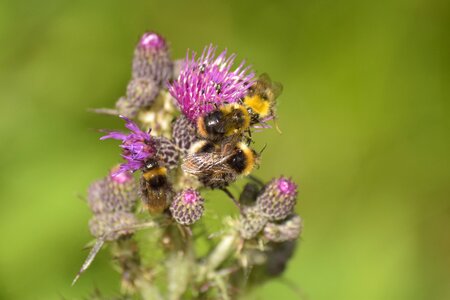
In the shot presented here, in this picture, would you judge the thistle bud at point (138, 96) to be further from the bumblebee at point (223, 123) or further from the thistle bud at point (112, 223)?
the thistle bud at point (112, 223)

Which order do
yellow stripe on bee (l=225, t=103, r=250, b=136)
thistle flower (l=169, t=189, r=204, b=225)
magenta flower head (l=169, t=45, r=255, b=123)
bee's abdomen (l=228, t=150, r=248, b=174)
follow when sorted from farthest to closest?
magenta flower head (l=169, t=45, r=255, b=123)
yellow stripe on bee (l=225, t=103, r=250, b=136)
bee's abdomen (l=228, t=150, r=248, b=174)
thistle flower (l=169, t=189, r=204, b=225)

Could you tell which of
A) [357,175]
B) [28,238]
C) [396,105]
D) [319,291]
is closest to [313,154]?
[357,175]

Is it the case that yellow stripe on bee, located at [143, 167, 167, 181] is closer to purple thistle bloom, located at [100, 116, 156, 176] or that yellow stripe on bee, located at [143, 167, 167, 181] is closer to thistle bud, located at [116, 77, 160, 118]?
purple thistle bloom, located at [100, 116, 156, 176]

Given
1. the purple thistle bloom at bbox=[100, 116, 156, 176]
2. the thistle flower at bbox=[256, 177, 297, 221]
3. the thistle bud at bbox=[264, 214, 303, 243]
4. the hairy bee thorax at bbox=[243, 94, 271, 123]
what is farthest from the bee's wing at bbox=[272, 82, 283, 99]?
the purple thistle bloom at bbox=[100, 116, 156, 176]

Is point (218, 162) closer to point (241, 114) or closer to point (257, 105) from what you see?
point (241, 114)

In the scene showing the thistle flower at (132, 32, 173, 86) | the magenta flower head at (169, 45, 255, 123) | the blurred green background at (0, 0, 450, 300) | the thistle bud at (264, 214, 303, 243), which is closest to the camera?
the magenta flower head at (169, 45, 255, 123)

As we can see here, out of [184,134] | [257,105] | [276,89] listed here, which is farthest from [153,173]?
[276,89]

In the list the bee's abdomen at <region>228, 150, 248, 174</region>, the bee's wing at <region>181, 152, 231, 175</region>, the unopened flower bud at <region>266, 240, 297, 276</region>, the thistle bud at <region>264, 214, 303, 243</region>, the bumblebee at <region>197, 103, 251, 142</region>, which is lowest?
the unopened flower bud at <region>266, 240, 297, 276</region>
